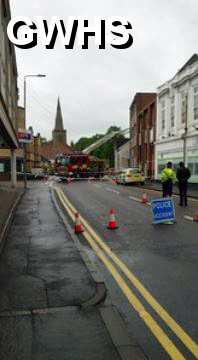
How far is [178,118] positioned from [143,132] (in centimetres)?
2000

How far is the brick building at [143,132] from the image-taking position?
59744mm

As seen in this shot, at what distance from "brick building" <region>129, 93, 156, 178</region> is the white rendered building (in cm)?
453

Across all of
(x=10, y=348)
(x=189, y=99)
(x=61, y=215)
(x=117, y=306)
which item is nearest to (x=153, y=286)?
(x=117, y=306)

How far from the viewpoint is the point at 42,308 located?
→ 664cm

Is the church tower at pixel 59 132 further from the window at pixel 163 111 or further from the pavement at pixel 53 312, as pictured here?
the pavement at pixel 53 312

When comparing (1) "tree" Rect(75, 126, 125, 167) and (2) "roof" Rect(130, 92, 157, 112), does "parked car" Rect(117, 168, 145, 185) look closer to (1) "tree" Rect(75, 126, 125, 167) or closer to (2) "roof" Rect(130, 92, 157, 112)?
(2) "roof" Rect(130, 92, 157, 112)

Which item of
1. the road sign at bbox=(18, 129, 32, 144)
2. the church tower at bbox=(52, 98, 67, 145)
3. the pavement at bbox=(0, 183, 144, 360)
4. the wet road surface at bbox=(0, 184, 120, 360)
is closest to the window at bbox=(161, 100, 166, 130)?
the road sign at bbox=(18, 129, 32, 144)

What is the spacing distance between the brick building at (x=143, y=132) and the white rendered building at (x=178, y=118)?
14.9 ft

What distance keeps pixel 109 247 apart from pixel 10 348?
615cm

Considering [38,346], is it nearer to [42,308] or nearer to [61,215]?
[42,308]

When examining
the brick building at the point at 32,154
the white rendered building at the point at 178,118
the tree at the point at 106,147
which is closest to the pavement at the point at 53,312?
the white rendered building at the point at 178,118

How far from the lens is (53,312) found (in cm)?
648

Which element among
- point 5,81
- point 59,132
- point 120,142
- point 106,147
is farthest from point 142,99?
point 59,132

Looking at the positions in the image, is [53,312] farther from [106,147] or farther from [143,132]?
[106,147]
